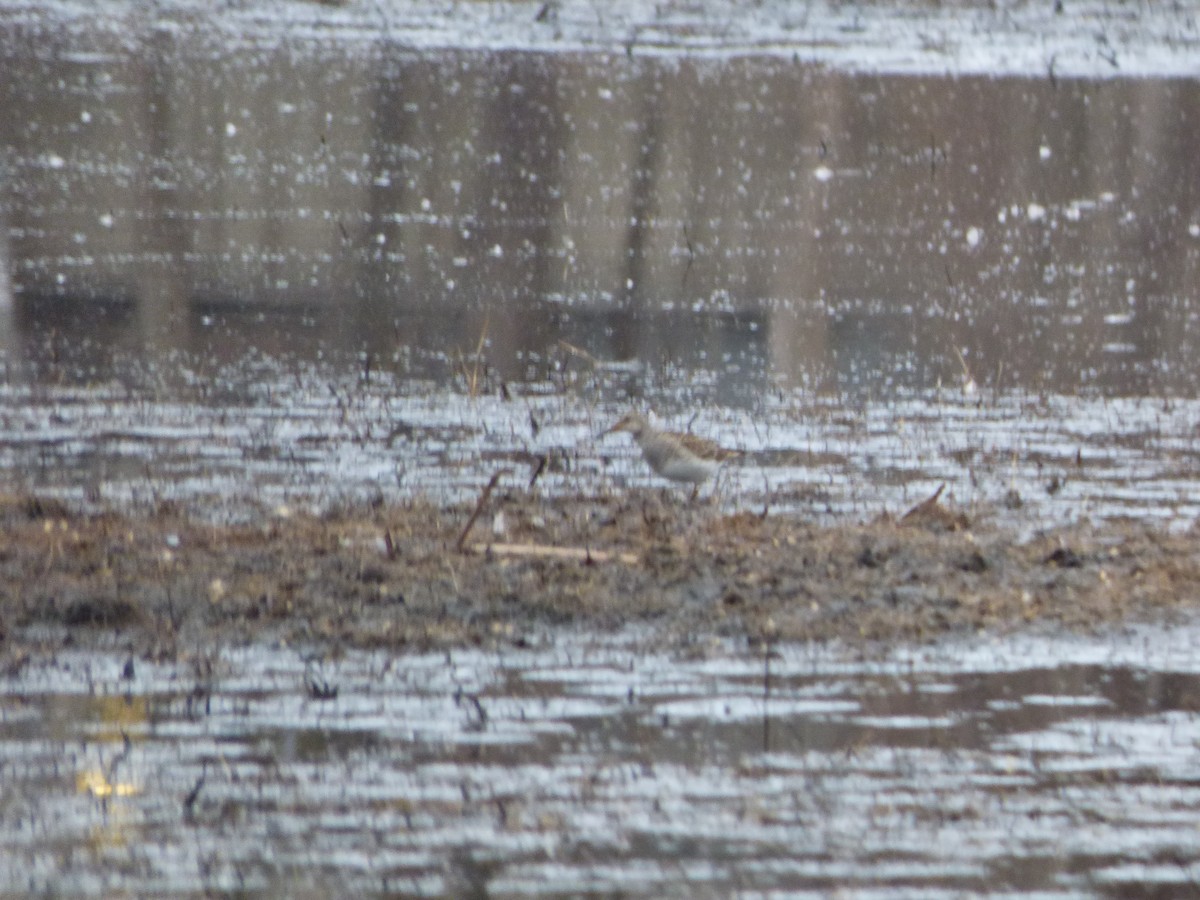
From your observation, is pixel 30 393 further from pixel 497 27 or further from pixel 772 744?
pixel 497 27

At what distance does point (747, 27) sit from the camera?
40.1 meters

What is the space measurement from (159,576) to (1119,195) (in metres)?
18.4

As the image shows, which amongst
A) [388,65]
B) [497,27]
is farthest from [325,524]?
[497,27]

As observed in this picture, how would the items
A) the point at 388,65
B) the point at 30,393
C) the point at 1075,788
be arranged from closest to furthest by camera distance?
1. the point at 1075,788
2. the point at 30,393
3. the point at 388,65

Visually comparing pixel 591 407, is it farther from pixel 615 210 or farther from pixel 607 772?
pixel 615 210

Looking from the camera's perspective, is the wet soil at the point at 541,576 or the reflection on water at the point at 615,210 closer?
the wet soil at the point at 541,576

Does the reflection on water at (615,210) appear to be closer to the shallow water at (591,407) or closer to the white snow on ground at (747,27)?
the shallow water at (591,407)

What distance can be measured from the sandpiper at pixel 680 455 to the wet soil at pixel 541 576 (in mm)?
275

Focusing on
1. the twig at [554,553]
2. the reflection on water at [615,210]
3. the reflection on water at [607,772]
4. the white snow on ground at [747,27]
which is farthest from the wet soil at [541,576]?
the white snow on ground at [747,27]

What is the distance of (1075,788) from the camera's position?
23.7ft

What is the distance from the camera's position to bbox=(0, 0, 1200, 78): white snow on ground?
3759 centimetres

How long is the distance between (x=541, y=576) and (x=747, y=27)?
3207 centimetres

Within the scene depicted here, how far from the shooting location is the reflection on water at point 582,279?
39.8 ft

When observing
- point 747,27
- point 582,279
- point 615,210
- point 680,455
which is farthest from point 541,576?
→ point 747,27
